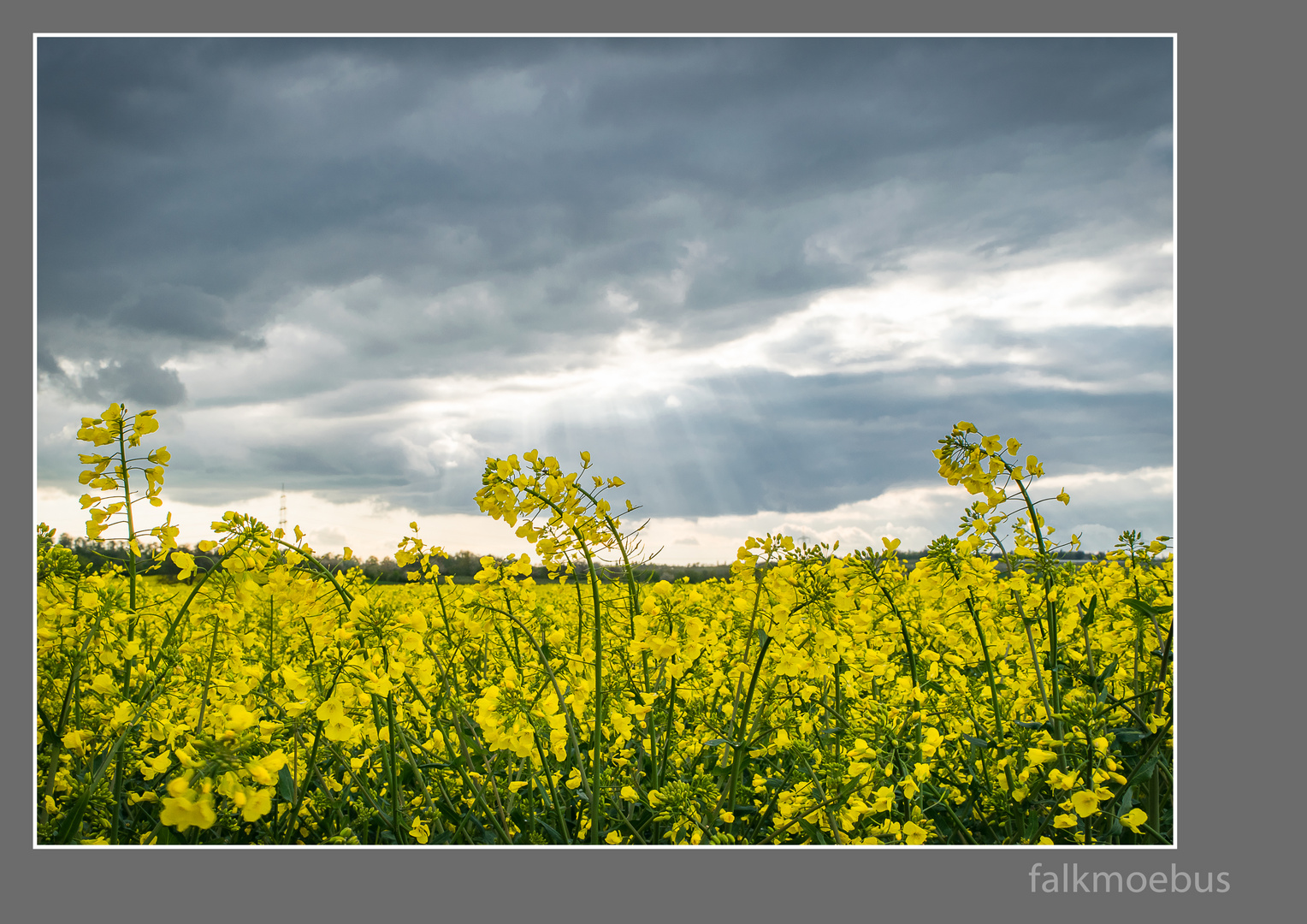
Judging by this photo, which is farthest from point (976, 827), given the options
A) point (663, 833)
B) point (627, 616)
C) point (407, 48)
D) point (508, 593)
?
point (407, 48)

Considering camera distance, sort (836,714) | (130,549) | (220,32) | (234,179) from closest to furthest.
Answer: (130,549), (836,714), (220,32), (234,179)

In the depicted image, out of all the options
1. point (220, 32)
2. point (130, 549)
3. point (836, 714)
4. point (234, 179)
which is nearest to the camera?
point (130, 549)

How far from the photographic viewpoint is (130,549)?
2783mm

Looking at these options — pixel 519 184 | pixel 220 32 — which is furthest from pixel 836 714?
pixel 220 32

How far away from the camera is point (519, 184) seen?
3.69 meters

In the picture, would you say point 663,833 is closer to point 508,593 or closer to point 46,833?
point 508,593

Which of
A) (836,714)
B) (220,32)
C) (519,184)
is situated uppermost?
(220,32)

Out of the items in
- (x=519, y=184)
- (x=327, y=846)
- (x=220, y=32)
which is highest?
(x=220, y=32)

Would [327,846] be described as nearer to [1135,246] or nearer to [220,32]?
[220,32]

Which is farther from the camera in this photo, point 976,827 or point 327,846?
point 976,827

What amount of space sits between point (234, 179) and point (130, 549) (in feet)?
5.86
